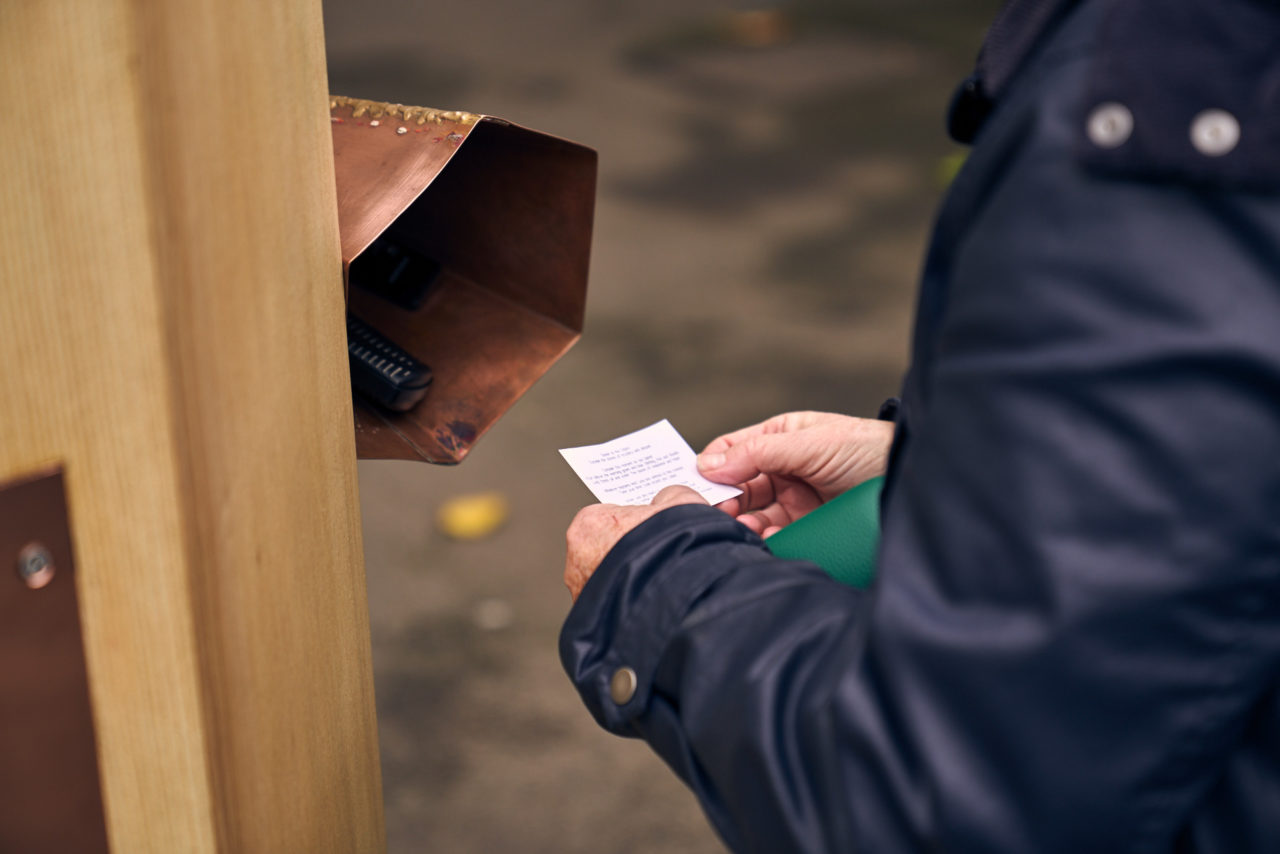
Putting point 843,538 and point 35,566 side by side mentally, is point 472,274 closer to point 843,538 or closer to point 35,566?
point 843,538

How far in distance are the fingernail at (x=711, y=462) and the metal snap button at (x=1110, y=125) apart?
0.70 meters

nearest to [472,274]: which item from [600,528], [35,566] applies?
[600,528]

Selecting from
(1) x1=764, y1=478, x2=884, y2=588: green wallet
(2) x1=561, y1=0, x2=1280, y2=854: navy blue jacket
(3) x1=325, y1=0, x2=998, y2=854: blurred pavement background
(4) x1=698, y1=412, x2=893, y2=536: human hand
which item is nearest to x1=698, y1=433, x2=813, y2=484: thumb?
(4) x1=698, y1=412, x2=893, y2=536: human hand

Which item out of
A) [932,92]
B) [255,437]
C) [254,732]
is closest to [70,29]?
[255,437]

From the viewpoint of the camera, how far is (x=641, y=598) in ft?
2.67

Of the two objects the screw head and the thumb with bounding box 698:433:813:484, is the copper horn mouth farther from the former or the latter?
the screw head

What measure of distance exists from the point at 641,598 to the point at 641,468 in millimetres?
376

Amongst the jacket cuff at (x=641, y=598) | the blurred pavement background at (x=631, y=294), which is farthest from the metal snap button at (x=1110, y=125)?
the blurred pavement background at (x=631, y=294)

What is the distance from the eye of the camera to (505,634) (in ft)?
7.80

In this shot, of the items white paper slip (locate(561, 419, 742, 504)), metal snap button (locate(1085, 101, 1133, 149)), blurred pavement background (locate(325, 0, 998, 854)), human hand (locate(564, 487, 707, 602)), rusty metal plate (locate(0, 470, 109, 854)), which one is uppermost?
metal snap button (locate(1085, 101, 1133, 149))

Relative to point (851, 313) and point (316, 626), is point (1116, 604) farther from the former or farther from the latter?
point (851, 313)

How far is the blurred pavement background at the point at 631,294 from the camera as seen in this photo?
212cm

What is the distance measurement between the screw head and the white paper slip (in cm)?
55

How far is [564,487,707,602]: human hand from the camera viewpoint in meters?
0.92
